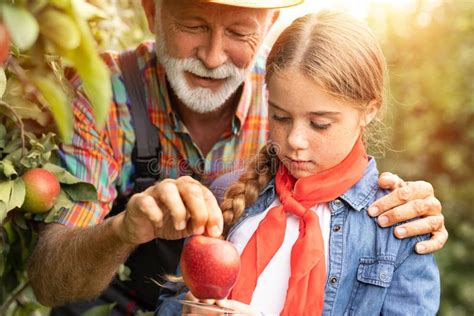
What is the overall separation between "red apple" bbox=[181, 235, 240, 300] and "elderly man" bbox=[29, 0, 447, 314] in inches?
3.9

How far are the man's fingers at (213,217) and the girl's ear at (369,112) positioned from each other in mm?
547

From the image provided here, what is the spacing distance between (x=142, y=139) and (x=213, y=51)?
0.37 metres

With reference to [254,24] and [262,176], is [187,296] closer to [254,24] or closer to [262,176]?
[262,176]

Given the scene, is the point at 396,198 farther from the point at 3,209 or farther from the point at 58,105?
the point at 58,105

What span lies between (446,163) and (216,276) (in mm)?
3868

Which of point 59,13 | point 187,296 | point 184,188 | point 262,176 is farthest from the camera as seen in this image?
point 262,176

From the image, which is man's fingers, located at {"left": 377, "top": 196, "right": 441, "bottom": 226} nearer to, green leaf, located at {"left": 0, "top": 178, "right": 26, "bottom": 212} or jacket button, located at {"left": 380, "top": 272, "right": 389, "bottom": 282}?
jacket button, located at {"left": 380, "top": 272, "right": 389, "bottom": 282}

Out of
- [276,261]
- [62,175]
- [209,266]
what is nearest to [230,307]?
[209,266]

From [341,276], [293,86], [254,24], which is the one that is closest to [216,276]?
[341,276]

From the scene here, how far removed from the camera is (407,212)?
167 centimetres

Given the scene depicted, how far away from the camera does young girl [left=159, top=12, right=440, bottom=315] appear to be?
64.7 inches

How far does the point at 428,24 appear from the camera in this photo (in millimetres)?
5184

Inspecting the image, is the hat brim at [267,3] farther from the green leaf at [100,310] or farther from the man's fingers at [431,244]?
the green leaf at [100,310]

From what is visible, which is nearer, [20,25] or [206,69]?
[20,25]
